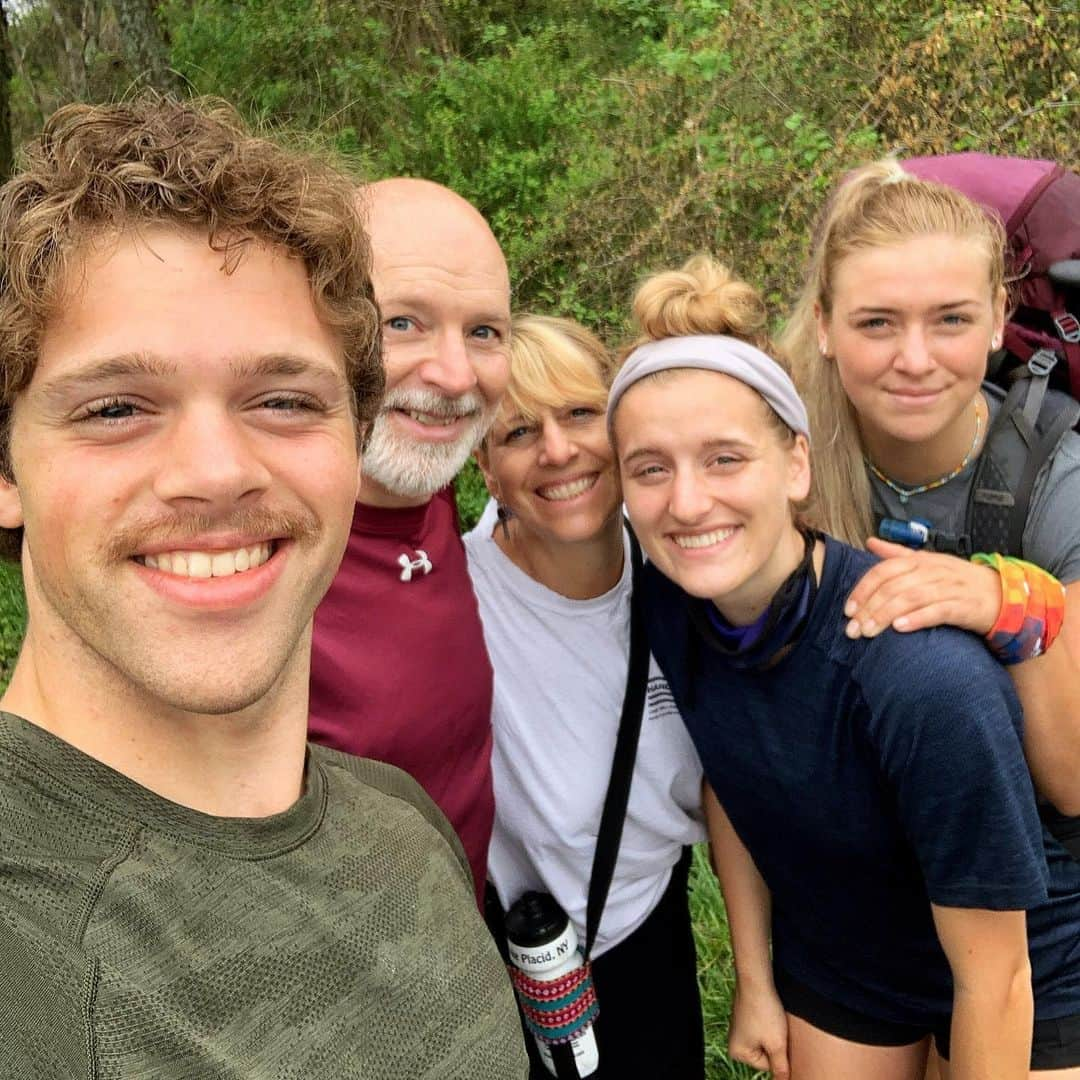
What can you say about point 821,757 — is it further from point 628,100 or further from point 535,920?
point 628,100

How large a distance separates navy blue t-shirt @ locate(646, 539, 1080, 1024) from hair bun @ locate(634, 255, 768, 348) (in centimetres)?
51

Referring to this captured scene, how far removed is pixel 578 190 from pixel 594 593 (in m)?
5.36

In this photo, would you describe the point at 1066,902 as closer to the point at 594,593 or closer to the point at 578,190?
the point at 594,593

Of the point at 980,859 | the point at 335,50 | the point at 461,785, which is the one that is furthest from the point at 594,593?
the point at 335,50

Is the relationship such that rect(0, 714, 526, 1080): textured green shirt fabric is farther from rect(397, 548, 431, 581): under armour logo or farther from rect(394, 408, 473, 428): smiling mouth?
rect(394, 408, 473, 428): smiling mouth

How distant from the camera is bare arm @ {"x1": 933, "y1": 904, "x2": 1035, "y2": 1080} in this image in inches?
71.2

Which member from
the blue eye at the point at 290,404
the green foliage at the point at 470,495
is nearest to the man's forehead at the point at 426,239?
the blue eye at the point at 290,404

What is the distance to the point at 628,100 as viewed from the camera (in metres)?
7.11

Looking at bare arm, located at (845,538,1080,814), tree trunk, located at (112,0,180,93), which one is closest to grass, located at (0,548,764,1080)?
bare arm, located at (845,538,1080,814)

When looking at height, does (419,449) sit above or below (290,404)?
below

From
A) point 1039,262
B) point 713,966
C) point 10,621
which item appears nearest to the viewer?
point 1039,262

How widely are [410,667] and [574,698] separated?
431 millimetres

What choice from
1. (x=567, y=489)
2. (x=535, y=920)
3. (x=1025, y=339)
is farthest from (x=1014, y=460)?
(x=535, y=920)

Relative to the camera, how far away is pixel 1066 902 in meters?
2.04
